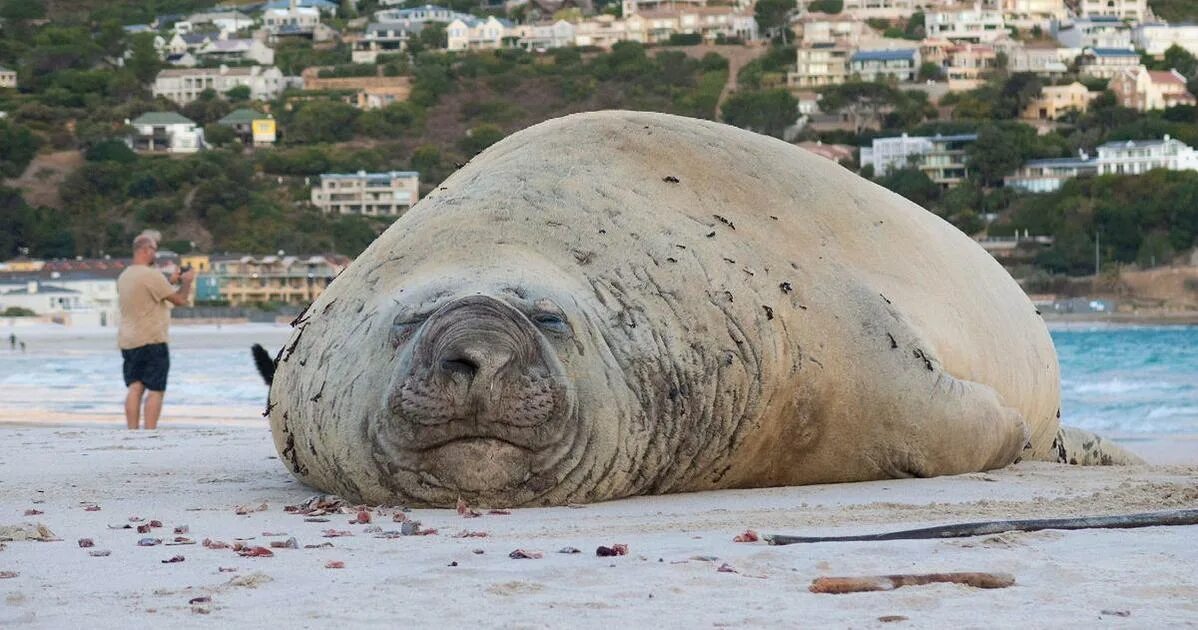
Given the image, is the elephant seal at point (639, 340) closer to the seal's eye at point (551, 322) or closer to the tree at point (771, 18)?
the seal's eye at point (551, 322)

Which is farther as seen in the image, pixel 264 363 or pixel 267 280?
pixel 267 280

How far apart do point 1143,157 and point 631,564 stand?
396 feet

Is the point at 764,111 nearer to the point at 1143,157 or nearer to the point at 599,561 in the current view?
the point at 1143,157

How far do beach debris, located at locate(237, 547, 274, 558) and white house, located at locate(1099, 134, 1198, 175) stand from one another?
116462 millimetres

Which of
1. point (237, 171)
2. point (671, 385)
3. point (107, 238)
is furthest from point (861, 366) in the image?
point (237, 171)

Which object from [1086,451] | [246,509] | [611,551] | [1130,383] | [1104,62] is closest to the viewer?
[611,551]

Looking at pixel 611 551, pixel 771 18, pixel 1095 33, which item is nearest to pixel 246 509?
pixel 611 551

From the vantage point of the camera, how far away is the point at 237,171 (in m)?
120

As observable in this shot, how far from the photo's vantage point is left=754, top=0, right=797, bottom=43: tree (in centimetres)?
18862

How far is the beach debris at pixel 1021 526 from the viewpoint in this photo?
548 cm

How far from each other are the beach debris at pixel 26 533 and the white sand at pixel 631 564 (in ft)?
0.21

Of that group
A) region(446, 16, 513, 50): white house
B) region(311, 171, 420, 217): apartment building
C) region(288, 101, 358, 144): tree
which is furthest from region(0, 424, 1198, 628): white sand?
region(446, 16, 513, 50): white house

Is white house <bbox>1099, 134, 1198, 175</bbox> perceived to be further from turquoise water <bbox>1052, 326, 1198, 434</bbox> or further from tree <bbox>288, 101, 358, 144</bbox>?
turquoise water <bbox>1052, 326, 1198, 434</bbox>

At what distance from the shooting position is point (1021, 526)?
5.58m
